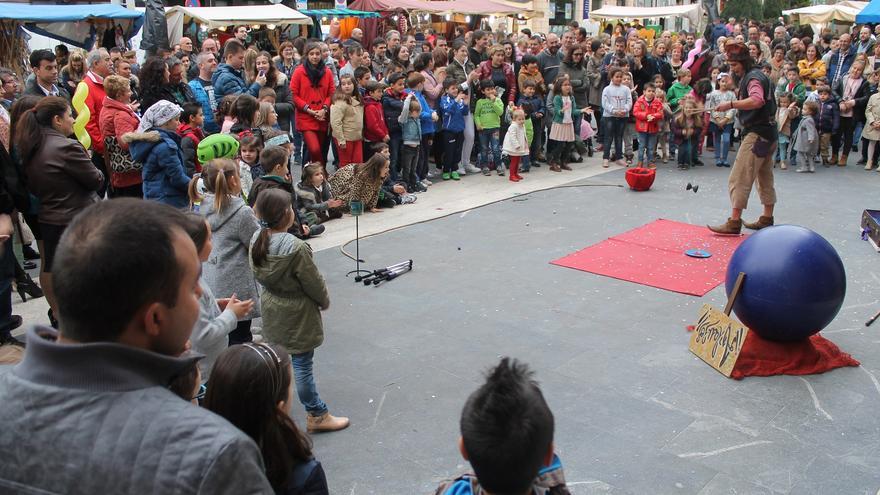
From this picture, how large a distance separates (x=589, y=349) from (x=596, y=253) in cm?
260

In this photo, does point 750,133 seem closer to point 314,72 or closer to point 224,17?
point 314,72

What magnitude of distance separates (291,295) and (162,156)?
2760mm

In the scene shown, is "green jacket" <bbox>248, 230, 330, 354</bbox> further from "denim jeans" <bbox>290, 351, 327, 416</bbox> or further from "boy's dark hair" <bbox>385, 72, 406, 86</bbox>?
"boy's dark hair" <bbox>385, 72, 406, 86</bbox>

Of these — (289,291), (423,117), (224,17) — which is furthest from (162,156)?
→ (224,17)

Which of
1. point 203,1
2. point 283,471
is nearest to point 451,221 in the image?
point 283,471

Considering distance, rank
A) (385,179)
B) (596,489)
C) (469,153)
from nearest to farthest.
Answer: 1. (596,489)
2. (385,179)
3. (469,153)

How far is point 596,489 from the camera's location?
4.18 metres

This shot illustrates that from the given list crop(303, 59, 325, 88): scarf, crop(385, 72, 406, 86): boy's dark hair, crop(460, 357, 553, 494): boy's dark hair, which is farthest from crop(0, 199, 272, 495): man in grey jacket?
crop(385, 72, 406, 86): boy's dark hair

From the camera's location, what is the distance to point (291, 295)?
4695 millimetres

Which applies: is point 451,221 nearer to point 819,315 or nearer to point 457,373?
point 457,373

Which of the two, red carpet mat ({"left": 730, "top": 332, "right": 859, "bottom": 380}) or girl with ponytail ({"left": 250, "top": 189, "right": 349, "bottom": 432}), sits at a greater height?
girl with ponytail ({"left": 250, "top": 189, "right": 349, "bottom": 432})

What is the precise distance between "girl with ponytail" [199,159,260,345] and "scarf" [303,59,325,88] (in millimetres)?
5703

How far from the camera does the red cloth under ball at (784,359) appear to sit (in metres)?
5.52

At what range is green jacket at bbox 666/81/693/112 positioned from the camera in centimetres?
1330
